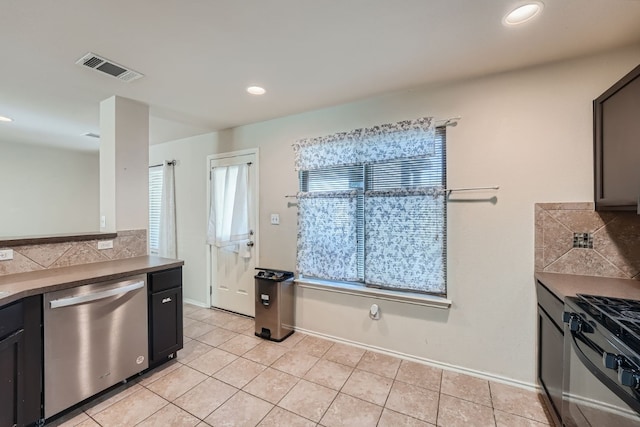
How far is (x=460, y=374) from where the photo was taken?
2.22 meters

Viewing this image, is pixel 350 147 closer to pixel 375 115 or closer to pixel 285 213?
pixel 375 115

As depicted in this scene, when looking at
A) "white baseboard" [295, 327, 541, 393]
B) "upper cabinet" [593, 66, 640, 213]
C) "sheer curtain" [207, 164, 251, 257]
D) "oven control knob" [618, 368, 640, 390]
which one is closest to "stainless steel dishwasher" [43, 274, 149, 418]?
"sheer curtain" [207, 164, 251, 257]

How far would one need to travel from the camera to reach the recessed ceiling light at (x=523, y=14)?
139 centimetres

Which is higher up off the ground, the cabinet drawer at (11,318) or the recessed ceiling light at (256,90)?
the recessed ceiling light at (256,90)

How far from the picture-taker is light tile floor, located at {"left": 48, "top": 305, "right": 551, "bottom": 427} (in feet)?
5.73

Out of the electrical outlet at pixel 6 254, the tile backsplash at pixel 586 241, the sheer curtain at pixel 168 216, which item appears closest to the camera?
the tile backsplash at pixel 586 241

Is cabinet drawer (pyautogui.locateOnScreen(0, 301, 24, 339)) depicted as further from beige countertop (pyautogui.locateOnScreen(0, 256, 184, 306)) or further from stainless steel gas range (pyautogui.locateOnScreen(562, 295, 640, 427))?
stainless steel gas range (pyautogui.locateOnScreen(562, 295, 640, 427))

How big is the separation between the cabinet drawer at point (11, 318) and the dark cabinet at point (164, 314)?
0.73 meters

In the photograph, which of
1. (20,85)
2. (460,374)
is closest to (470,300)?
(460,374)

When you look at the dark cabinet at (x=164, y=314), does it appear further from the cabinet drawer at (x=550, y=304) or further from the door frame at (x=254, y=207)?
the cabinet drawer at (x=550, y=304)

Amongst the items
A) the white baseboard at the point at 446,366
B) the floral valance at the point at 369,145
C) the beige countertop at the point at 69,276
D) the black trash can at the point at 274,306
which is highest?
the floral valance at the point at 369,145

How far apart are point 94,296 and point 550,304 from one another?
300 cm

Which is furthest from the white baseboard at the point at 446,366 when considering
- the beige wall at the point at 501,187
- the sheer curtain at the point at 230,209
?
the sheer curtain at the point at 230,209

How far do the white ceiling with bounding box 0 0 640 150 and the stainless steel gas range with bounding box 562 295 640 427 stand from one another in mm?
1529
